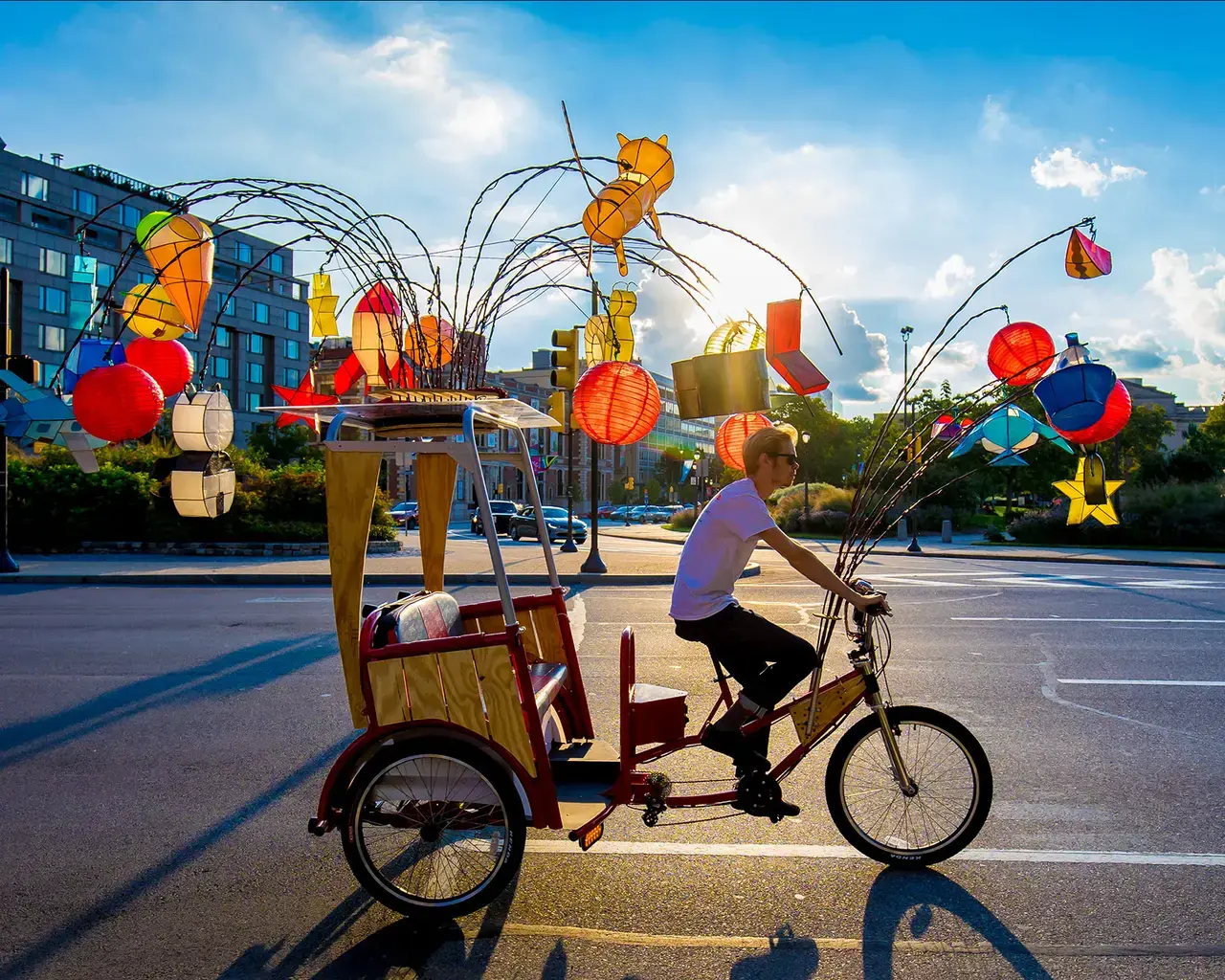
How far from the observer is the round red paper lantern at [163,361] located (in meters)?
7.44

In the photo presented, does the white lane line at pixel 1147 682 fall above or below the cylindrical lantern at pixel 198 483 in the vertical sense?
below

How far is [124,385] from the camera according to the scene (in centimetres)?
698

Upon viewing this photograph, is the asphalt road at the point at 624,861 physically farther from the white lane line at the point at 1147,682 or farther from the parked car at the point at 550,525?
the parked car at the point at 550,525

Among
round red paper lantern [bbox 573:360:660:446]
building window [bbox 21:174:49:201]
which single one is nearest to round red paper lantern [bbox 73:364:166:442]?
round red paper lantern [bbox 573:360:660:446]

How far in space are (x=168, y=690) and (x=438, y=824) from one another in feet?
16.7

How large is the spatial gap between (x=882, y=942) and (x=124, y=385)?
21.1ft

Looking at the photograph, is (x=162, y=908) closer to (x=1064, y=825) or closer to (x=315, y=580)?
(x=1064, y=825)

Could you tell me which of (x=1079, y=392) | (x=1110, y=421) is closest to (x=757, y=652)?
(x=1079, y=392)

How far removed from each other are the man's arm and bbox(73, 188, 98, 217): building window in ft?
216

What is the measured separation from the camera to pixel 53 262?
181 ft

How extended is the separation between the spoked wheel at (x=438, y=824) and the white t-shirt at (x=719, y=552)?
1066 mm

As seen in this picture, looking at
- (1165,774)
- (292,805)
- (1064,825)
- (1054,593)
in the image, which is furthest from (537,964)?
(1054,593)

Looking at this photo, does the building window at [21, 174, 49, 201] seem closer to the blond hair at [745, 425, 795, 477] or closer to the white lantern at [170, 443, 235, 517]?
the white lantern at [170, 443, 235, 517]

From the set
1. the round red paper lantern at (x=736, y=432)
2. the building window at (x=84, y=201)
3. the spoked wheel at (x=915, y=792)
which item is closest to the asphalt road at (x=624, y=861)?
the spoked wheel at (x=915, y=792)
